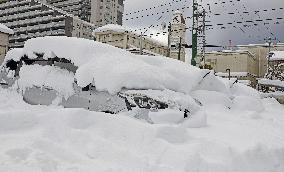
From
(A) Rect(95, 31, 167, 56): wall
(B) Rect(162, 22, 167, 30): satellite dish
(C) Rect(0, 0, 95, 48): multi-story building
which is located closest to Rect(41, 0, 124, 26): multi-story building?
(C) Rect(0, 0, 95, 48): multi-story building

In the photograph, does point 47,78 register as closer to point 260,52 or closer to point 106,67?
point 106,67

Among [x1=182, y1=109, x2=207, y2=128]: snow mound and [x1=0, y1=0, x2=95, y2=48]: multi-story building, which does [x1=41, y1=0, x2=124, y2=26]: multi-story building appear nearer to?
[x1=0, y1=0, x2=95, y2=48]: multi-story building

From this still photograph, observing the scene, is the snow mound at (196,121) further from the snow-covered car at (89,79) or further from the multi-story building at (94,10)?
the multi-story building at (94,10)

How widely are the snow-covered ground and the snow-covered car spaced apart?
19 millimetres

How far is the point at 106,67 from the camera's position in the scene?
570 cm

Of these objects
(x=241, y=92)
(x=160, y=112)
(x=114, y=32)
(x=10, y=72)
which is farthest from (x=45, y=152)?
(x=114, y=32)

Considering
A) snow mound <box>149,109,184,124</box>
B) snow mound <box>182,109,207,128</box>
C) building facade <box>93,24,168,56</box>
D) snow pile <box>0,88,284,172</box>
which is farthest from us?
building facade <box>93,24,168,56</box>

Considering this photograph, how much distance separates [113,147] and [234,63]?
51.2m

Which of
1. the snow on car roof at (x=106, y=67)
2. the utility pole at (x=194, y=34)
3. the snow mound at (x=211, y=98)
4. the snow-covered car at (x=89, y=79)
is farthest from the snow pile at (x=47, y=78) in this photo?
the utility pole at (x=194, y=34)

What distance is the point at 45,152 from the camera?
3090 millimetres

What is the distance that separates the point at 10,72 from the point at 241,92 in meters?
7.82

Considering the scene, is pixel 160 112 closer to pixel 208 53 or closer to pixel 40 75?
pixel 40 75

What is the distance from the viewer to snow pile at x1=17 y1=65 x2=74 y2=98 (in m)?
5.93

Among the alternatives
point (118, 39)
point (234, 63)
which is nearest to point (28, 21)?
point (118, 39)
